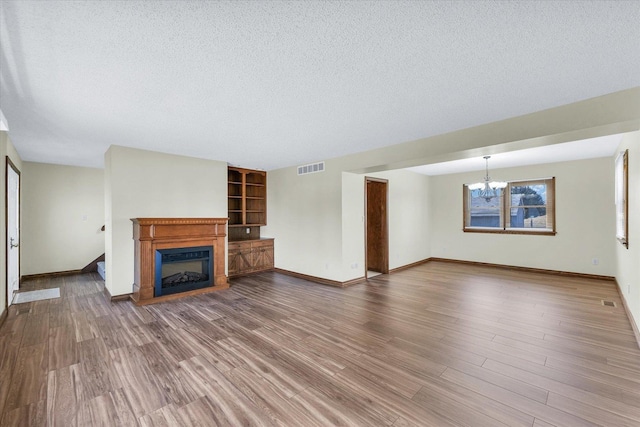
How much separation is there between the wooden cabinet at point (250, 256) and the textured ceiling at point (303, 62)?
321cm

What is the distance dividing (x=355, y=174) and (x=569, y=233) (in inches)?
194

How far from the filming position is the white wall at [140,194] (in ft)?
14.2

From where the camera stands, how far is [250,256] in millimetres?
6312

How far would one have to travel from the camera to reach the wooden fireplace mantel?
425 centimetres

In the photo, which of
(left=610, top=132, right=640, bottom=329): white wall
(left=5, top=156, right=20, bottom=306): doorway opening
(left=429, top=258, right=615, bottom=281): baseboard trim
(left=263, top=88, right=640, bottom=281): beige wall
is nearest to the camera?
(left=263, top=88, right=640, bottom=281): beige wall

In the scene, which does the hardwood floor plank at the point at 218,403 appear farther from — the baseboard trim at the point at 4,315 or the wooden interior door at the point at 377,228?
the wooden interior door at the point at 377,228

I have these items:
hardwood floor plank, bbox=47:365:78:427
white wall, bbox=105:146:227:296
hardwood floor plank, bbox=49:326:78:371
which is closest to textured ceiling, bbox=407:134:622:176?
white wall, bbox=105:146:227:296

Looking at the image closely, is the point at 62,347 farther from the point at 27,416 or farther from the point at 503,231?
the point at 503,231

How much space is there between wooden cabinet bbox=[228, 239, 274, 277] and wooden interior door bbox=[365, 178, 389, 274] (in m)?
2.40

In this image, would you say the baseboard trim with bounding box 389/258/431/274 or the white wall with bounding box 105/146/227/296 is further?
the baseboard trim with bounding box 389/258/431/274

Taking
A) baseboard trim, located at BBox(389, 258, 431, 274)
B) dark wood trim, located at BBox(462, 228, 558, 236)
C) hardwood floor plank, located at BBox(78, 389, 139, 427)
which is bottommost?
hardwood floor plank, located at BBox(78, 389, 139, 427)

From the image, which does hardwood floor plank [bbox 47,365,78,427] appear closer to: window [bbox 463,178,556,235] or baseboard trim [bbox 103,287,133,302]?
baseboard trim [bbox 103,287,133,302]

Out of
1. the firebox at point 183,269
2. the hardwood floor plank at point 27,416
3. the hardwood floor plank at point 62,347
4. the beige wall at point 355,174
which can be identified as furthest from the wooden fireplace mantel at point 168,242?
the hardwood floor plank at point 27,416

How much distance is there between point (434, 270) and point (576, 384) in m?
4.52
